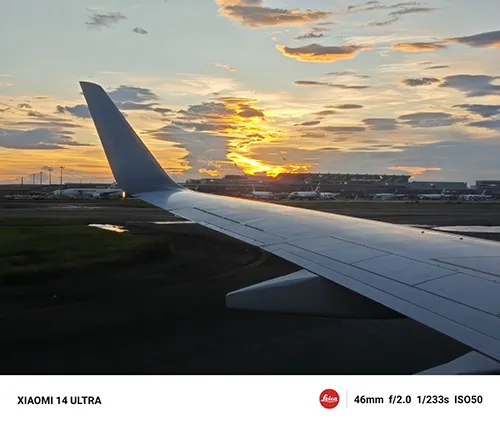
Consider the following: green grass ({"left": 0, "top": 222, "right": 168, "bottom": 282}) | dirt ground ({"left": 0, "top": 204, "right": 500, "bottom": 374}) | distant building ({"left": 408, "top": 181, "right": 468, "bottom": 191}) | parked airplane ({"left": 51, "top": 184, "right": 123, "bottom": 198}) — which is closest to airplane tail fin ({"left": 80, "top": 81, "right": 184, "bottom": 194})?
dirt ground ({"left": 0, "top": 204, "right": 500, "bottom": 374})

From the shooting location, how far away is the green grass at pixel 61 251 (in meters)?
14.2

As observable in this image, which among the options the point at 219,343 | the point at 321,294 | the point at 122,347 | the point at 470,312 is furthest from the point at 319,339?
the point at 470,312

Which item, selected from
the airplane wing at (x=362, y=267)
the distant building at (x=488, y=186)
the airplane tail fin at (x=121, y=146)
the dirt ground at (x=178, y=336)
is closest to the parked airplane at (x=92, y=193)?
the dirt ground at (x=178, y=336)

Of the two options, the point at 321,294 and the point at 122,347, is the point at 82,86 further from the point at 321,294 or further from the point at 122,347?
the point at 321,294

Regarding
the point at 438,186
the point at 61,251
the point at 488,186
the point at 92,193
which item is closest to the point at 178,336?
the point at 61,251

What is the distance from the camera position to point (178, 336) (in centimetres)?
821

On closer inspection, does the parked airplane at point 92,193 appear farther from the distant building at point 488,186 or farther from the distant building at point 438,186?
the distant building at point 488,186
